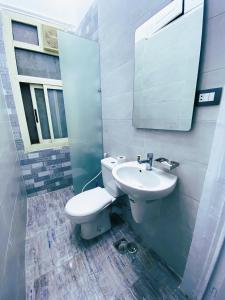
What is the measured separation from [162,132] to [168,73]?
39cm

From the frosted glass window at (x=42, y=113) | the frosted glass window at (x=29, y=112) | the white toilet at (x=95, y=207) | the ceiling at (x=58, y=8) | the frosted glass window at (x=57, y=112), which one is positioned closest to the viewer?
the white toilet at (x=95, y=207)

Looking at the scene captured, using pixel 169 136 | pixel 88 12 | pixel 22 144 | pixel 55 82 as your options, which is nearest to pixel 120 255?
pixel 169 136

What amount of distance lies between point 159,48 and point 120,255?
1717 millimetres

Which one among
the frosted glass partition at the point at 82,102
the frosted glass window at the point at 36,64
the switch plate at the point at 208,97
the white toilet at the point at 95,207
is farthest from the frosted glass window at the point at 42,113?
the switch plate at the point at 208,97

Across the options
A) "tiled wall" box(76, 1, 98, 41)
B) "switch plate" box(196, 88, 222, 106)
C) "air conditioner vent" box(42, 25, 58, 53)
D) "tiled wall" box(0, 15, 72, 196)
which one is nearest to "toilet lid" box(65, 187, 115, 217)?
"tiled wall" box(0, 15, 72, 196)

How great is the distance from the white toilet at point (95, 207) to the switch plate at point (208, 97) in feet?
2.99

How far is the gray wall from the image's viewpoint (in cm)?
67

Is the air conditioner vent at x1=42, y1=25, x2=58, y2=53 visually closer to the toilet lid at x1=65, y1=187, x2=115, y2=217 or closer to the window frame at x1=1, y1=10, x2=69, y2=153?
the window frame at x1=1, y1=10, x2=69, y2=153

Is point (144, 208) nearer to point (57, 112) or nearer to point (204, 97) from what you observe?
point (204, 97)

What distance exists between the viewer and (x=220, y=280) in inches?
27.9

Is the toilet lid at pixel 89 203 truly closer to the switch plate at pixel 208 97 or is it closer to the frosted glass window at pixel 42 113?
the switch plate at pixel 208 97

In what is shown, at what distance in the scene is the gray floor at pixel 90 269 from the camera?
38.1 inches

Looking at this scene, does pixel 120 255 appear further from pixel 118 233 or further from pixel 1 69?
pixel 1 69

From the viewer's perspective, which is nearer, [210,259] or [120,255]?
[210,259]
